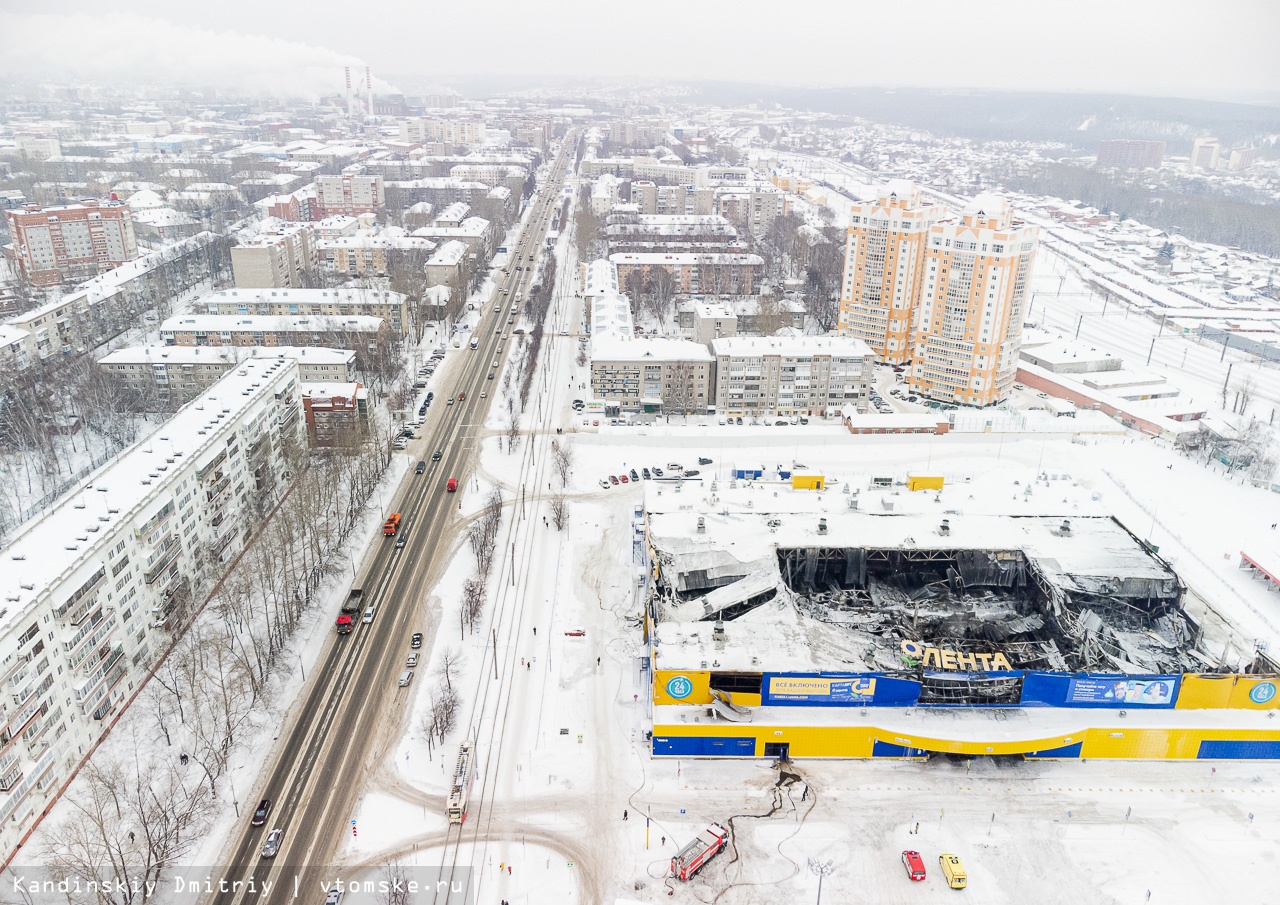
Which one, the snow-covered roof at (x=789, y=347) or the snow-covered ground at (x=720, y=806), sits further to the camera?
the snow-covered roof at (x=789, y=347)

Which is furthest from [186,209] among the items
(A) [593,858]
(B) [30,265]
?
(A) [593,858]

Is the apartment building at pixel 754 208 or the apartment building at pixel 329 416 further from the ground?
the apartment building at pixel 754 208

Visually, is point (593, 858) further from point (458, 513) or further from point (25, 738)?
point (458, 513)

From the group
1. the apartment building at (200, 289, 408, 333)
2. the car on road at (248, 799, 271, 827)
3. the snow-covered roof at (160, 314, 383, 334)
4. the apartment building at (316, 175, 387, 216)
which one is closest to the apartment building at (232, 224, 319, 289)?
the apartment building at (200, 289, 408, 333)

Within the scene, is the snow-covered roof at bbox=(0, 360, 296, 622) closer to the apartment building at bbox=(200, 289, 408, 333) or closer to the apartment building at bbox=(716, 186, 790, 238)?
the apartment building at bbox=(200, 289, 408, 333)

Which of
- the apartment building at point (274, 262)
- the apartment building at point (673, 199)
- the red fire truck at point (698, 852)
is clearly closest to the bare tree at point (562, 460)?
the red fire truck at point (698, 852)

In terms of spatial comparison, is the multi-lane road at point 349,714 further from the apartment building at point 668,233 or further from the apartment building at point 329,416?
the apartment building at point 668,233
